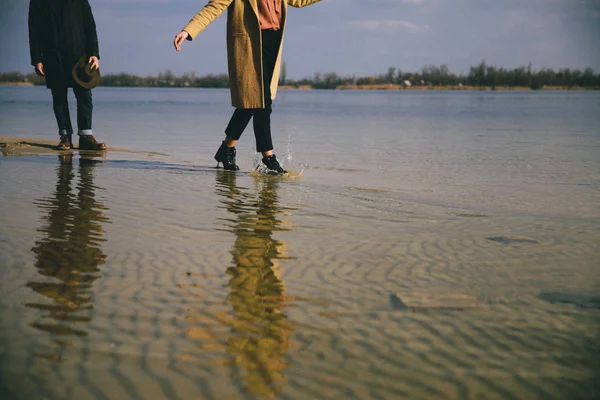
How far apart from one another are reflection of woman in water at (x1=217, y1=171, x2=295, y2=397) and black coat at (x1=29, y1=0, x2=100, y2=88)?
5335mm

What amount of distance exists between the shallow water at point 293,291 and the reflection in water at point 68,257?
0.5 inches

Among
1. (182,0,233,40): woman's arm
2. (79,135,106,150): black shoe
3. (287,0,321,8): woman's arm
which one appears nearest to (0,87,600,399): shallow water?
(182,0,233,40): woman's arm

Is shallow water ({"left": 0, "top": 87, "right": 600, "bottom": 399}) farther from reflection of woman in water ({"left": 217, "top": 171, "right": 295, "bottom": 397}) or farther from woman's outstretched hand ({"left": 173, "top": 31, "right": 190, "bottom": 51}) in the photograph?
woman's outstretched hand ({"left": 173, "top": 31, "right": 190, "bottom": 51})

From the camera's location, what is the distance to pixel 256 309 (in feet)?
8.52

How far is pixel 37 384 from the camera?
1.90 meters

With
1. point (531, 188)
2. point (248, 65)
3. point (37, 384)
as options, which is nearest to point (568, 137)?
point (531, 188)

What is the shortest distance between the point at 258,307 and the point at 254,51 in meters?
4.50

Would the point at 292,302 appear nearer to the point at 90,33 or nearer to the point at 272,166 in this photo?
the point at 272,166

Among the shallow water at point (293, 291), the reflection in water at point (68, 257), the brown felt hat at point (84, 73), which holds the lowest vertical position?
the shallow water at point (293, 291)

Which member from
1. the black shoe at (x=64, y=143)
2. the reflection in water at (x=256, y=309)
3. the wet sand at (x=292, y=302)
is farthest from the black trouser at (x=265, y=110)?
the black shoe at (x=64, y=143)

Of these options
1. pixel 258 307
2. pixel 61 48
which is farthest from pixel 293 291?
pixel 61 48

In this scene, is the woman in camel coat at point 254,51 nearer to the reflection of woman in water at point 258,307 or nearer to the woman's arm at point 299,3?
the woman's arm at point 299,3

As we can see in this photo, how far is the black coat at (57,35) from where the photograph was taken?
888 cm

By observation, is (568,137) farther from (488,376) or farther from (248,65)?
(488,376)
